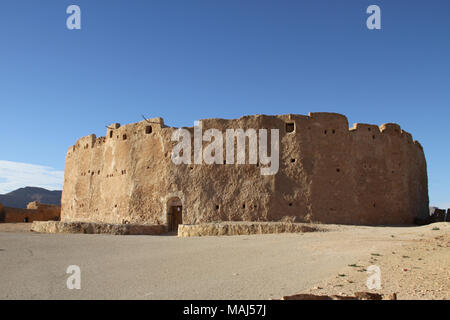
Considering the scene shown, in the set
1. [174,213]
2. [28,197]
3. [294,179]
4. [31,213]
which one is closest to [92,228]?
[174,213]

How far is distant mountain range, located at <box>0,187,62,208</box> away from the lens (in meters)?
68.8

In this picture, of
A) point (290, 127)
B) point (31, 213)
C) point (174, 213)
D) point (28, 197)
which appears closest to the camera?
point (290, 127)

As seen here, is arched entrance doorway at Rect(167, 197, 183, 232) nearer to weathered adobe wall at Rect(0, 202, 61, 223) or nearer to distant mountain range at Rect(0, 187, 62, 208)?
weathered adobe wall at Rect(0, 202, 61, 223)

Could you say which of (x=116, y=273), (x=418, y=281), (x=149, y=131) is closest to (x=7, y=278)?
(x=116, y=273)

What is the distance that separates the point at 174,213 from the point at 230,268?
13019mm

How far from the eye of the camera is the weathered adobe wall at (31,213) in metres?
28.2

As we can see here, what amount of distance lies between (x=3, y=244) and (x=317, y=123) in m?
14.3

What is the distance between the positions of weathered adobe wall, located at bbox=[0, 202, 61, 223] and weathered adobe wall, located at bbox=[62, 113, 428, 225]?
12767mm

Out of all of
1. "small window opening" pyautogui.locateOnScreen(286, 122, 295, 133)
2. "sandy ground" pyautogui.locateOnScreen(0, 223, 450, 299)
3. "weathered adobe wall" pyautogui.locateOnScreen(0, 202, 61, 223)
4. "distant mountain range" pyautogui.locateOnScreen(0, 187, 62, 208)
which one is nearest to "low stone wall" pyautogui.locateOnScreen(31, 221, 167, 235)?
"sandy ground" pyautogui.locateOnScreen(0, 223, 450, 299)

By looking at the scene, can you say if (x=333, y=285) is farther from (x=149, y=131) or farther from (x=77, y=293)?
(x=149, y=131)

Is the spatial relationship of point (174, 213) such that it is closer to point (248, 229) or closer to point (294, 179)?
point (248, 229)

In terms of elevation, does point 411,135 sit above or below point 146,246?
above

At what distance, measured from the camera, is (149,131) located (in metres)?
20.7

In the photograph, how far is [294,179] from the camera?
1791cm
